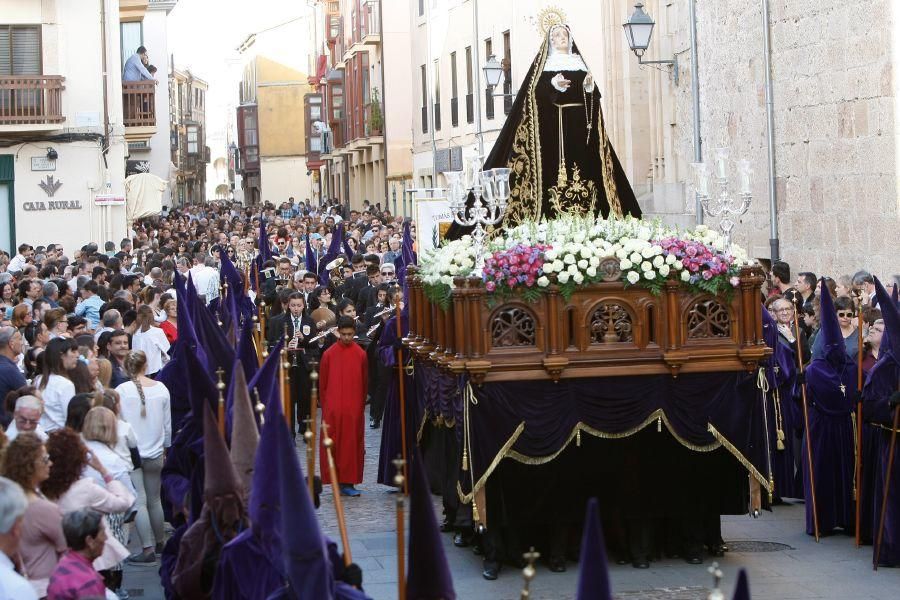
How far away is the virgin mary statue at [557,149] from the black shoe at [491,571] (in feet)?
8.37

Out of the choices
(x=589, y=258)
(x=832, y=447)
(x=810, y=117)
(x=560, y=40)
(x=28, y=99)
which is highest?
(x=28, y=99)

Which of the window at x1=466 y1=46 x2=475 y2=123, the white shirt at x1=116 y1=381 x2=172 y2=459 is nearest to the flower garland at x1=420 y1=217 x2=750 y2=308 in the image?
the white shirt at x1=116 y1=381 x2=172 y2=459

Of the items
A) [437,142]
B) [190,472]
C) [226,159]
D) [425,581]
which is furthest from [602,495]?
[226,159]

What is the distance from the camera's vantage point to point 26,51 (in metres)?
33.5

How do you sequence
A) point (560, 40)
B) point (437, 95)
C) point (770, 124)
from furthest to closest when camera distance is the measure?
point (437, 95) < point (770, 124) < point (560, 40)

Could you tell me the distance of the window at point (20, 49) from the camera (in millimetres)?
33375

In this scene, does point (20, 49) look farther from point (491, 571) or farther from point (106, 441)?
point (491, 571)

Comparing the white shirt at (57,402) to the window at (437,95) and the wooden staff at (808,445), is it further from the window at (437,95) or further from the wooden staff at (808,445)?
the window at (437,95)

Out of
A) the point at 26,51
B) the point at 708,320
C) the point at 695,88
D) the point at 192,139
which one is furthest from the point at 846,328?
the point at 192,139

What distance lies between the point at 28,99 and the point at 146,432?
23.8 metres

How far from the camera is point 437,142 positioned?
41.5 meters

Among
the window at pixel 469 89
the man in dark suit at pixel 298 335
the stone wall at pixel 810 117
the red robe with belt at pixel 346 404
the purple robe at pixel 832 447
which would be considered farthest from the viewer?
the window at pixel 469 89

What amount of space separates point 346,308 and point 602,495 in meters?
5.54

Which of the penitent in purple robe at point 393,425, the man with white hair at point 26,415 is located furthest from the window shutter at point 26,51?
the man with white hair at point 26,415
